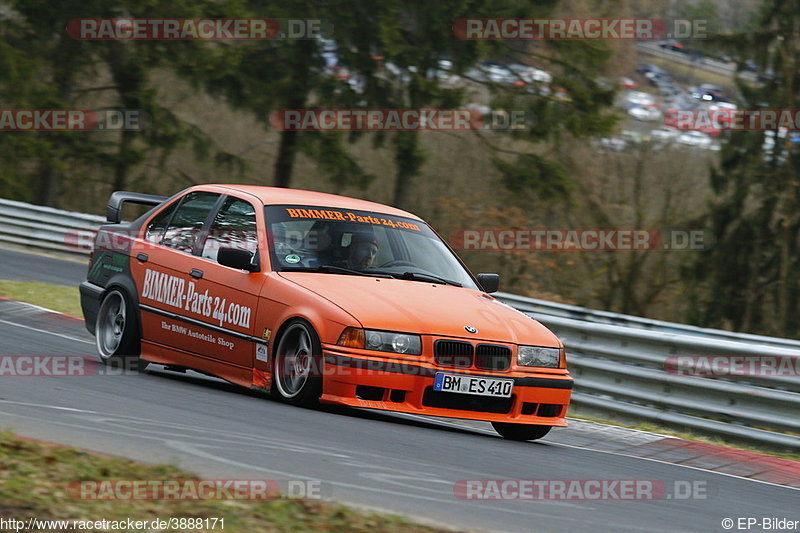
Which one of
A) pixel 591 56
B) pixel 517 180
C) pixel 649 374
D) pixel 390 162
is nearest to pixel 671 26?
pixel 591 56

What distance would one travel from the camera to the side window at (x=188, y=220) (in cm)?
910

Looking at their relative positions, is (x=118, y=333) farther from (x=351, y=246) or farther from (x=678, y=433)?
(x=678, y=433)

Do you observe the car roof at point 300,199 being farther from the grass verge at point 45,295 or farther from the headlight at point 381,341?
the grass verge at point 45,295

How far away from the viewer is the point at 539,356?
7.90 meters

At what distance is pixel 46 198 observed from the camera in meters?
32.8

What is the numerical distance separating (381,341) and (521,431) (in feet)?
4.78

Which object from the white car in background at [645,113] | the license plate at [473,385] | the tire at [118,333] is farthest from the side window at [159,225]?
the white car in background at [645,113]

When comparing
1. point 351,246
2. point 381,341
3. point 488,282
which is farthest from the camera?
point 488,282

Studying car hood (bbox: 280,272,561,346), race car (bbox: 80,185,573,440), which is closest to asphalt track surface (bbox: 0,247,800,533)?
race car (bbox: 80,185,573,440)

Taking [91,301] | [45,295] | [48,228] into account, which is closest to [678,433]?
[91,301]

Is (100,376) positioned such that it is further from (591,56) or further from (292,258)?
(591,56)

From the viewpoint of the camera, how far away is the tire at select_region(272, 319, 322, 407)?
7.48 metres

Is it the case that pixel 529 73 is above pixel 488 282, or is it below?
above

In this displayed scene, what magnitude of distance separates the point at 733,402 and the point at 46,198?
88.2 feet
